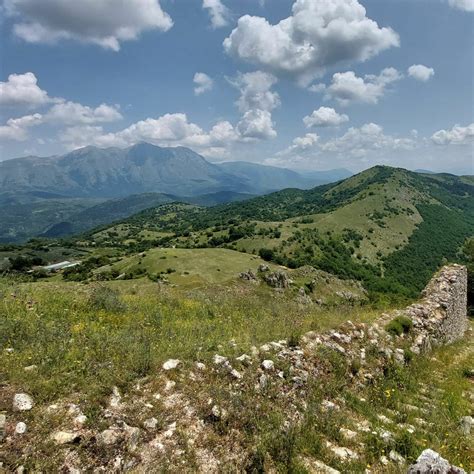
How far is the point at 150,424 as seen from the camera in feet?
20.6

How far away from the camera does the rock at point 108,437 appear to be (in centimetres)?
568

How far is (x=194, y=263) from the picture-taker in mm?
103500

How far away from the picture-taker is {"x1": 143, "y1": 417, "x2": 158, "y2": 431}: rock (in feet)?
20.5

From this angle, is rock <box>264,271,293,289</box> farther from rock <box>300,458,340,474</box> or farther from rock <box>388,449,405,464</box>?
rock <box>300,458,340,474</box>

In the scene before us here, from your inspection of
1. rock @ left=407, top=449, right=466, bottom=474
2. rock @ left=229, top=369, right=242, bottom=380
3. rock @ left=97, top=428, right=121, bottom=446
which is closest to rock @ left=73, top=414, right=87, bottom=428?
rock @ left=97, top=428, right=121, bottom=446

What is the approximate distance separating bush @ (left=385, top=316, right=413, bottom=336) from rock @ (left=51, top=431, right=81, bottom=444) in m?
11.2

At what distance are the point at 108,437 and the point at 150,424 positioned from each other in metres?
0.79

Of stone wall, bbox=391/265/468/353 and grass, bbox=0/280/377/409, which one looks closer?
grass, bbox=0/280/377/409

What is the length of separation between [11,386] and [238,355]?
16.2ft

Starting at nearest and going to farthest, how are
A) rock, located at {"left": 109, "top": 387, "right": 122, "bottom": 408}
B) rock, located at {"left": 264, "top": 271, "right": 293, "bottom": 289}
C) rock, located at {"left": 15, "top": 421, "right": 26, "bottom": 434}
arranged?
rock, located at {"left": 15, "top": 421, "right": 26, "bottom": 434} → rock, located at {"left": 109, "top": 387, "right": 122, "bottom": 408} → rock, located at {"left": 264, "top": 271, "right": 293, "bottom": 289}

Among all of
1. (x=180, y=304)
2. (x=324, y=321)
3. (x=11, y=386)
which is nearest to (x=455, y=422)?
(x=324, y=321)

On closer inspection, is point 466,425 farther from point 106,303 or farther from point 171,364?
point 106,303

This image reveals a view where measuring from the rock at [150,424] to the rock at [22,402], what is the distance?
6.93 ft

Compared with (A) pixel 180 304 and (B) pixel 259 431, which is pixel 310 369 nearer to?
(B) pixel 259 431
